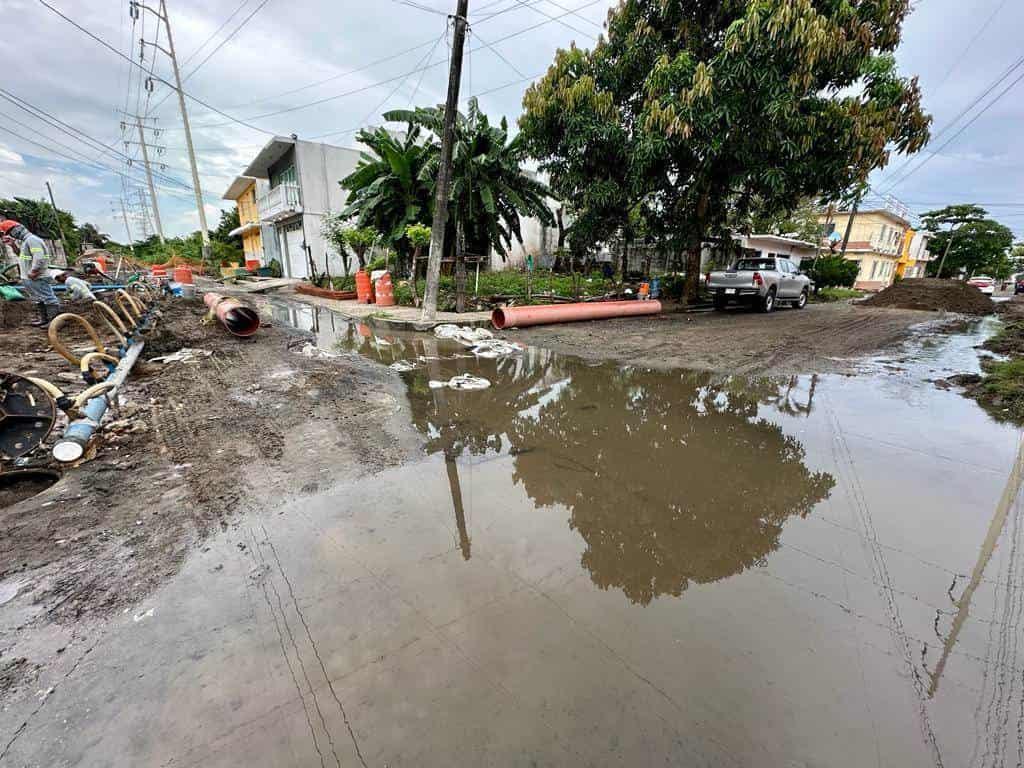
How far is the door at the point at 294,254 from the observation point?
2427 centimetres

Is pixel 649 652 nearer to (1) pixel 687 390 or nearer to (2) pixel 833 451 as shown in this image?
(2) pixel 833 451

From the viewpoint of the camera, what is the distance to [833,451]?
163 inches

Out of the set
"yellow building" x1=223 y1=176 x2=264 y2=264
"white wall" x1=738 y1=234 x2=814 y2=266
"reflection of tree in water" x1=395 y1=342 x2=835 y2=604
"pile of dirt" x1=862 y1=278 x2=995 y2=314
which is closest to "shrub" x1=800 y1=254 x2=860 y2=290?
"white wall" x1=738 y1=234 x2=814 y2=266

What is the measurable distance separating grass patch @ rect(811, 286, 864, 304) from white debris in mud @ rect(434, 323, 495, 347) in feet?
61.2

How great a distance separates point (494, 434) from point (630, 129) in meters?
13.4

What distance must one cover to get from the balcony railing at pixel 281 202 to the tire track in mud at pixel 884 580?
24.9 meters

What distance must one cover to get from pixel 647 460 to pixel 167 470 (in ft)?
13.7

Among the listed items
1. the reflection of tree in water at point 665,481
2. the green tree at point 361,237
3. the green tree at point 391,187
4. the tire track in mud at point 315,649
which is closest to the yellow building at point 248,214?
the green tree at point 361,237

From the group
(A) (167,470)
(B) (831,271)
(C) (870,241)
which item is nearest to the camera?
(A) (167,470)

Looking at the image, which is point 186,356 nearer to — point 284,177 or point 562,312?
point 562,312

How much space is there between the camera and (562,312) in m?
11.3

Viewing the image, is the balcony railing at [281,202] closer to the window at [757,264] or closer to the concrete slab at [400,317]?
the concrete slab at [400,317]

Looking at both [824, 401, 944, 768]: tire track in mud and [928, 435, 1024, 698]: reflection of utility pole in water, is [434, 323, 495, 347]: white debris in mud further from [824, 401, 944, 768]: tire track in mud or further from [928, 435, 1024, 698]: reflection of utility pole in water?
[928, 435, 1024, 698]: reflection of utility pole in water

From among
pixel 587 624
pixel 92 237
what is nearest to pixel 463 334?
pixel 587 624
